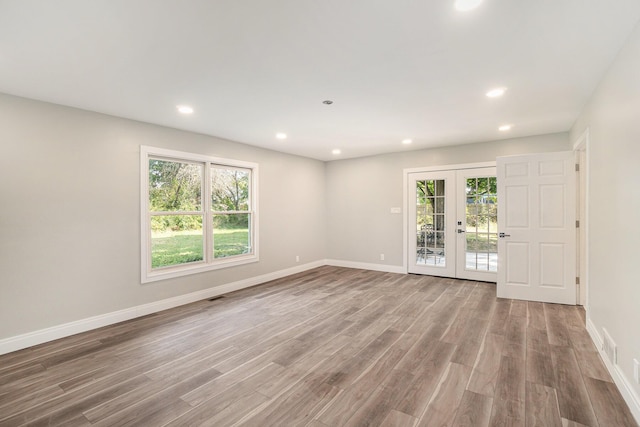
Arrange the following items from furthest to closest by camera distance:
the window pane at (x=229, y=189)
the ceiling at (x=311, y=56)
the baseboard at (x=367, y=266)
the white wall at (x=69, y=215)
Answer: the baseboard at (x=367, y=266) < the window pane at (x=229, y=189) < the white wall at (x=69, y=215) < the ceiling at (x=311, y=56)

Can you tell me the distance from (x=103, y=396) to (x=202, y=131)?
11.5ft

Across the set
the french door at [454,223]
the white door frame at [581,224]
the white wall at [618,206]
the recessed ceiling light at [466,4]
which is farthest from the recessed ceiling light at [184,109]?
the white door frame at [581,224]

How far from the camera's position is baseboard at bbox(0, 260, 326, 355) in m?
3.01

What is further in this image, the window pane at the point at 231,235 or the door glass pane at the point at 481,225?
the door glass pane at the point at 481,225

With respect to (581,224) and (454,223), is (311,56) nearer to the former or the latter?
(581,224)

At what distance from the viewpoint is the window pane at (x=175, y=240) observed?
4.21 metres

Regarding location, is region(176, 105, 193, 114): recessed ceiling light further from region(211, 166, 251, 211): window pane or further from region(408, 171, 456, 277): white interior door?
region(408, 171, 456, 277): white interior door

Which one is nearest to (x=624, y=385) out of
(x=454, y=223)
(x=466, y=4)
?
(x=466, y=4)

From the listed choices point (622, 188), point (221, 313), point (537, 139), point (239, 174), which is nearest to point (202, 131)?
point (239, 174)

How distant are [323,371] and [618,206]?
2.64 metres

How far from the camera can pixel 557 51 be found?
2328 millimetres

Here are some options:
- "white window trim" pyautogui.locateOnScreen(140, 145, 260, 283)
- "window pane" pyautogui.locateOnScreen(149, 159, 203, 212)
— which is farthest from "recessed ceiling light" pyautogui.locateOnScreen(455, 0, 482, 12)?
"window pane" pyautogui.locateOnScreen(149, 159, 203, 212)

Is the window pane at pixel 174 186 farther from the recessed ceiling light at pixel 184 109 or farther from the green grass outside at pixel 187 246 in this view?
the recessed ceiling light at pixel 184 109

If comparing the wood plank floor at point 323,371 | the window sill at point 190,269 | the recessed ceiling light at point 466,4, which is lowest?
the wood plank floor at point 323,371
